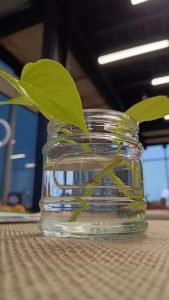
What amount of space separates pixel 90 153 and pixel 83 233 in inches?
4.1

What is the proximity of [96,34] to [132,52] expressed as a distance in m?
0.48

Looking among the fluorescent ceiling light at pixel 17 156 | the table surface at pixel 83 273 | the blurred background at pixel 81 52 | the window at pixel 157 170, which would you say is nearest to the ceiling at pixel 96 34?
the blurred background at pixel 81 52

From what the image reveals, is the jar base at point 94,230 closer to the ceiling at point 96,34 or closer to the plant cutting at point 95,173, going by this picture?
the plant cutting at point 95,173

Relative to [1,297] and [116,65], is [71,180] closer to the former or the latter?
[1,297]

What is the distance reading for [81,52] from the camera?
3.16 metres

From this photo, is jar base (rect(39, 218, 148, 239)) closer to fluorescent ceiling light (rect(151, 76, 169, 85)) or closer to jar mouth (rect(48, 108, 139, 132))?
jar mouth (rect(48, 108, 139, 132))

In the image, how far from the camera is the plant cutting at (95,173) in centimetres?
33

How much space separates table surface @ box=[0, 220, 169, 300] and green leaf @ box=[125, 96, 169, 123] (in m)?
0.19

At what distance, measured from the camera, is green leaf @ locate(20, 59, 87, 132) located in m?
0.27

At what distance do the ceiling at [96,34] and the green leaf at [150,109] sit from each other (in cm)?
242

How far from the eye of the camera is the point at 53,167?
14.6 inches

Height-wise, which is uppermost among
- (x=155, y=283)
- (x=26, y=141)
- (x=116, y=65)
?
(x=116, y=65)

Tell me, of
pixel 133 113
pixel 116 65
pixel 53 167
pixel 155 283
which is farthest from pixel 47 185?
pixel 116 65

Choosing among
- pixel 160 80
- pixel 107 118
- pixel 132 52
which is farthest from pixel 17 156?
pixel 107 118
